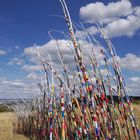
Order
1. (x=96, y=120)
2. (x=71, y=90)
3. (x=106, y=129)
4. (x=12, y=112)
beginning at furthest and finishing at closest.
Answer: (x=12, y=112), (x=71, y=90), (x=106, y=129), (x=96, y=120)

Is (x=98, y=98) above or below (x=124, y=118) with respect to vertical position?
above

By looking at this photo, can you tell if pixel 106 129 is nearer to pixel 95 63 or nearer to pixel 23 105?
pixel 95 63

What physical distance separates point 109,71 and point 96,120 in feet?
2.39

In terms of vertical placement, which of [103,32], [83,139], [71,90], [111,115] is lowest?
[83,139]

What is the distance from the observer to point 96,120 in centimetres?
377

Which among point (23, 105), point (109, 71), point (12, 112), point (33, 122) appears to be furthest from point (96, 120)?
point (12, 112)

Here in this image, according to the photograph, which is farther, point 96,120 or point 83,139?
point 83,139

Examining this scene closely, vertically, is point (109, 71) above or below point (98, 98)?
above

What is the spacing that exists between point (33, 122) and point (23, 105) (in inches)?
110

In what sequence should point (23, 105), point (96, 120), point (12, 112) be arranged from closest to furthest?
1. point (96, 120)
2. point (23, 105)
3. point (12, 112)

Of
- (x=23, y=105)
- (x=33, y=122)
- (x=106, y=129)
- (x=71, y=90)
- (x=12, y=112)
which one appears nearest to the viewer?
(x=106, y=129)

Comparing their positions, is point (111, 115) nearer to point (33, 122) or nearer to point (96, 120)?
point (96, 120)

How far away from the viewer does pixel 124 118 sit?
3955 millimetres

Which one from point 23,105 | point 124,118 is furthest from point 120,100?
point 23,105
